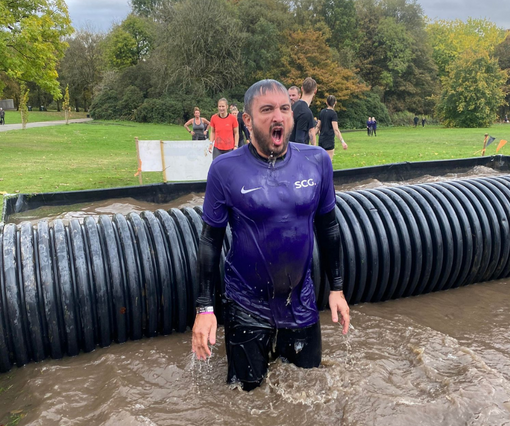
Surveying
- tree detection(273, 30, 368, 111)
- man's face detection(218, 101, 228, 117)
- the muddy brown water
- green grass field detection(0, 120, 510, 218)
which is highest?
tree detection(273, 30, 368, 111)

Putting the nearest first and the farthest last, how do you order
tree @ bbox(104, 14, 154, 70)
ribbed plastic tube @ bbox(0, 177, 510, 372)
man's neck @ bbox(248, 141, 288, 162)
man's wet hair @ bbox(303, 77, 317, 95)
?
man's neck @ bbox(248, 141, 288, 162), ribbed plastic tube @ bbox(0, 177, 510, 372), man's wet hair @ bbox(303, 77, 317, 95), tree @ bbox(104, 14, 154, 70)

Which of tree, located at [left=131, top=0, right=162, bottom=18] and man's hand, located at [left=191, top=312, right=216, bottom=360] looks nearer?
man's hand, located at [left=191, top=312, right=216, bottom=360]

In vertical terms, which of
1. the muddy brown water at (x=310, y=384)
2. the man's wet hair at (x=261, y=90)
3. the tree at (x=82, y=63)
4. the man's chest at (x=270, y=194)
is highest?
the tree at (x=82, y=63)

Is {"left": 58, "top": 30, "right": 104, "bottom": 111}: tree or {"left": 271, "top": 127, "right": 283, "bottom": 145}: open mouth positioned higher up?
{"left": 58, "top": 30, "right": 104, "bottom": 111}: tree

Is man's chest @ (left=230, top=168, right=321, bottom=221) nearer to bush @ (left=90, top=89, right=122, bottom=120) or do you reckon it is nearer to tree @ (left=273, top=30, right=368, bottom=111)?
tree @ (left=273, top=30, right=368, bottom=111)

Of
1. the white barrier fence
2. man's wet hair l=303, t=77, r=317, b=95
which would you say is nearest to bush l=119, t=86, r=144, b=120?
the white barrier fence

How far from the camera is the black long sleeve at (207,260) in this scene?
2.77 m

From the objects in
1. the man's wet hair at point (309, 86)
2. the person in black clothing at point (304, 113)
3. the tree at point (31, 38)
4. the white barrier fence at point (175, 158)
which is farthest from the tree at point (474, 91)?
the man's wet hair at point (309, 86)

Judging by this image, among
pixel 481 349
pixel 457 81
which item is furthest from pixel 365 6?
pixel 481 349

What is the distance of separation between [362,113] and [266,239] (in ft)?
159

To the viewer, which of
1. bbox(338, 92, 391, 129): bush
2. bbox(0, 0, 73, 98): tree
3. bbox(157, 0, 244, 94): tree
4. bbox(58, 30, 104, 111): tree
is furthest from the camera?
bbox(58, 30, 104, 111): tree

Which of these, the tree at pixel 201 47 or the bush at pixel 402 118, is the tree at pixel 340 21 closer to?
the bush at pixel 402 118

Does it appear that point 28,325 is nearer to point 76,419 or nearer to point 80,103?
point 76,419

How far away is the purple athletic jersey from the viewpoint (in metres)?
2.67
